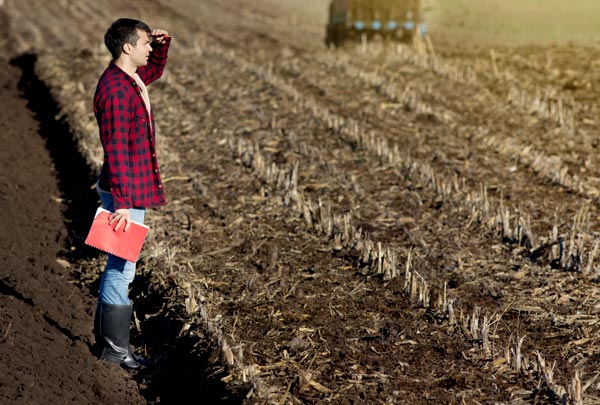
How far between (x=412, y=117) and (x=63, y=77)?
545 centimetres

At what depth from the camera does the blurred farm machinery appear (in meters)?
17.2

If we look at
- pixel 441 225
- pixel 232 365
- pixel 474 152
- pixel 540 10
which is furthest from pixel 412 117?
pixel 540 10

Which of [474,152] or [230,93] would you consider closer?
[474,152]

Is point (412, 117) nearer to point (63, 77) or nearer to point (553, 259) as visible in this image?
point (553, 259)

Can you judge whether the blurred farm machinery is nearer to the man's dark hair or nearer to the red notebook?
the man's dark hair

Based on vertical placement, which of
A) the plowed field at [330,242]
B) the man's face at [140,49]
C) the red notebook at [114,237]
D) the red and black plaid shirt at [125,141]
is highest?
the man's face at [140,49]

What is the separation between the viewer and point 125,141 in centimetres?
449

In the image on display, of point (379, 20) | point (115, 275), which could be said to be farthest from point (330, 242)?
point (379, 20)

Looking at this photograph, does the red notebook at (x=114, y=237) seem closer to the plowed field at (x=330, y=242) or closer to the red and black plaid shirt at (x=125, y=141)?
the red and black plaid shirt at (x=125, y=141)

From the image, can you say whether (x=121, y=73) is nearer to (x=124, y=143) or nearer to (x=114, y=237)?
(x=124, y=143)

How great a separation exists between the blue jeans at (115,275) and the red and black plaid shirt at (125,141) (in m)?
0.10

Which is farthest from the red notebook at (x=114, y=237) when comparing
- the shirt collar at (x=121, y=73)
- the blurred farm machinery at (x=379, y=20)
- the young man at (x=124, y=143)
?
the blurred farm machinery at (x=379, y=20)

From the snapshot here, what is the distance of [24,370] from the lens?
4.62 m

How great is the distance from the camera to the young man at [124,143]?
14.6 ft
